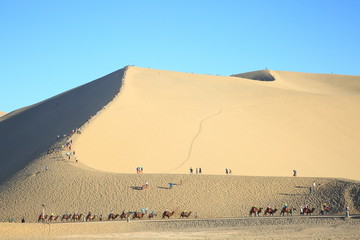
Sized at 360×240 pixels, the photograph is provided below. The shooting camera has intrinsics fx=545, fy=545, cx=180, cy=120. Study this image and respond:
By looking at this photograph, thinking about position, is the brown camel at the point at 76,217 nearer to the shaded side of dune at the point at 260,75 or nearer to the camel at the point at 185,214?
the camel at the point at 185,214

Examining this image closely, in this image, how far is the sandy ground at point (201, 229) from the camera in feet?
72.0

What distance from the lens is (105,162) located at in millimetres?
40844

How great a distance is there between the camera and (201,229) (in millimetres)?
25109

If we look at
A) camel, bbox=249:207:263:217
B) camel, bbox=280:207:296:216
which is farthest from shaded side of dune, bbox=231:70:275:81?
camel, bbox=249:207:263:217

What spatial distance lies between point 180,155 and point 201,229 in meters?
18.7

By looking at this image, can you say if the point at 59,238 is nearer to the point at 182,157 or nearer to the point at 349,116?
the point at 182,157

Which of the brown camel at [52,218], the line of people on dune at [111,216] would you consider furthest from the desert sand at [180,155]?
the brown camel at [52,218]

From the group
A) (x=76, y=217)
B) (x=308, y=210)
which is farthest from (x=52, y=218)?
(x=308, y=210)

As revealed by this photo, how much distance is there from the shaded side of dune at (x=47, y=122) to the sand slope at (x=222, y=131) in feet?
9.53

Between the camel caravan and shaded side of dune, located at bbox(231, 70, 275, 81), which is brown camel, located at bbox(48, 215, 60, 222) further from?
shaded side of dune, located at bbox(231, 70, 275, 81)

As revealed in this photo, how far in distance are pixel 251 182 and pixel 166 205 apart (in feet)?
18.6

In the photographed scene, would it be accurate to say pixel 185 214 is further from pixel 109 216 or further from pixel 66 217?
pixel 66 217

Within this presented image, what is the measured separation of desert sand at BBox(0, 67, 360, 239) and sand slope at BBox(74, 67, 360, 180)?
114 mm

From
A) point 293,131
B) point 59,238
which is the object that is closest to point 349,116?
point 293,131
